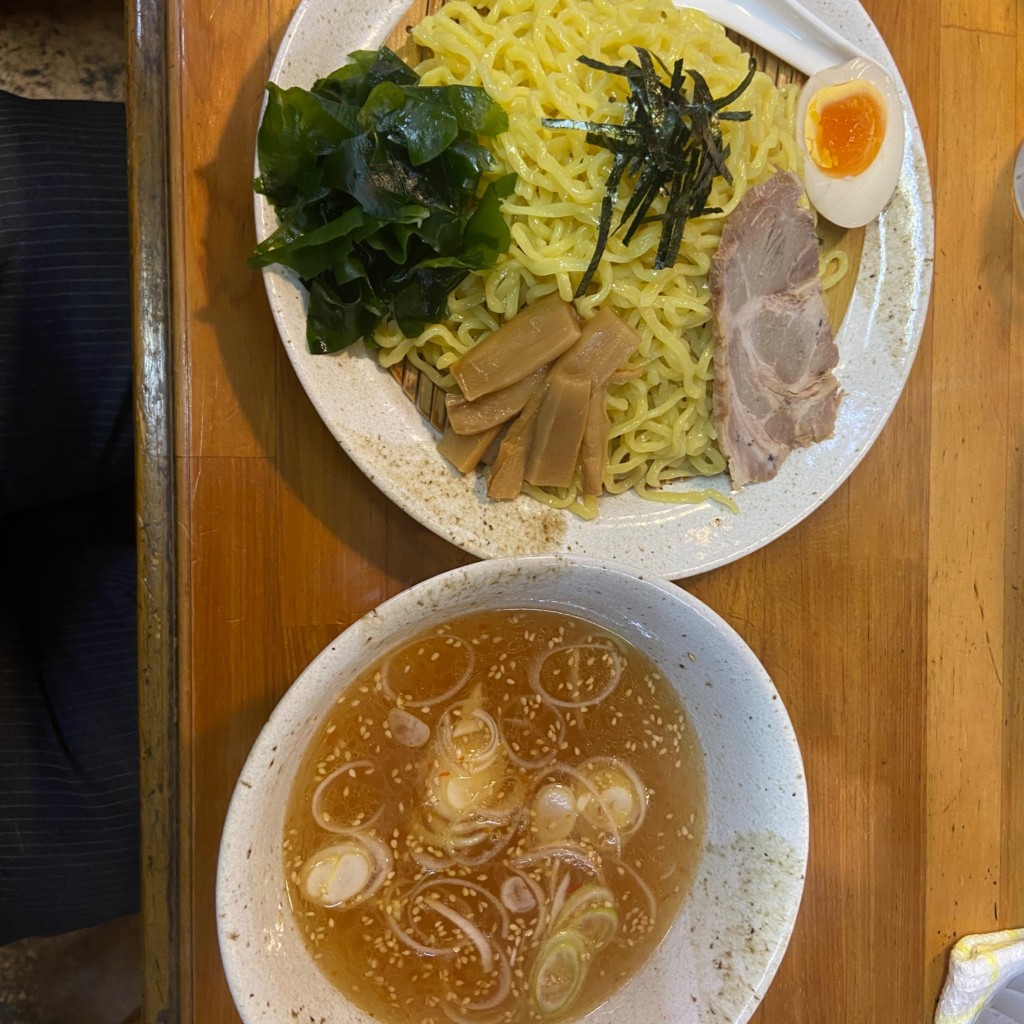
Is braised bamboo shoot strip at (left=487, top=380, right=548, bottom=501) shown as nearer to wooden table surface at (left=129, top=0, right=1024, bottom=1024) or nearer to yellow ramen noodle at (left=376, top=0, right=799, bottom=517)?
yellow ramen noodle at (left=376, top=0, right=799, bottom=517)

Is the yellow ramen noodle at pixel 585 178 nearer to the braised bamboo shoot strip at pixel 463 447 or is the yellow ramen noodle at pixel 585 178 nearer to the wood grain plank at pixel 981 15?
the braised bamboo shoot strip at pixel 463 447

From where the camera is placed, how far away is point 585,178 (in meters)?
1.42

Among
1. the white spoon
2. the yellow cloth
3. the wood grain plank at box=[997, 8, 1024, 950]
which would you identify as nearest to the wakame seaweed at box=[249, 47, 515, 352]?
the white spoon

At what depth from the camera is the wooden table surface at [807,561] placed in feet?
4.64

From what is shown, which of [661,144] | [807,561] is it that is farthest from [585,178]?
[807,561]

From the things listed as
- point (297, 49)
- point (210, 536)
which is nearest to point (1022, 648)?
point (210, 536)

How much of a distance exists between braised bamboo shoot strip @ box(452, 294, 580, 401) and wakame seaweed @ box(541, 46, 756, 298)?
0.25ft

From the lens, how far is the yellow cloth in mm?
1752

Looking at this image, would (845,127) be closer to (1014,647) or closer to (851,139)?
(851,139)

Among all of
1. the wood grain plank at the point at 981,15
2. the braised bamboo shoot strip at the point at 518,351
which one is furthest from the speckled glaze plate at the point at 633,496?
the wood grain plank at the point at 981,15

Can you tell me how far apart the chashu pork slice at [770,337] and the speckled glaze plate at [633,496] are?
6 centimetres

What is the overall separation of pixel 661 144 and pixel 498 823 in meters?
1.27

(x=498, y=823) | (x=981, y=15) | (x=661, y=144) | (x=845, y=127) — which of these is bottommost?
(x=498, y=823)

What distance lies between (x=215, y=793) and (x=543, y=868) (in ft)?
2.11
